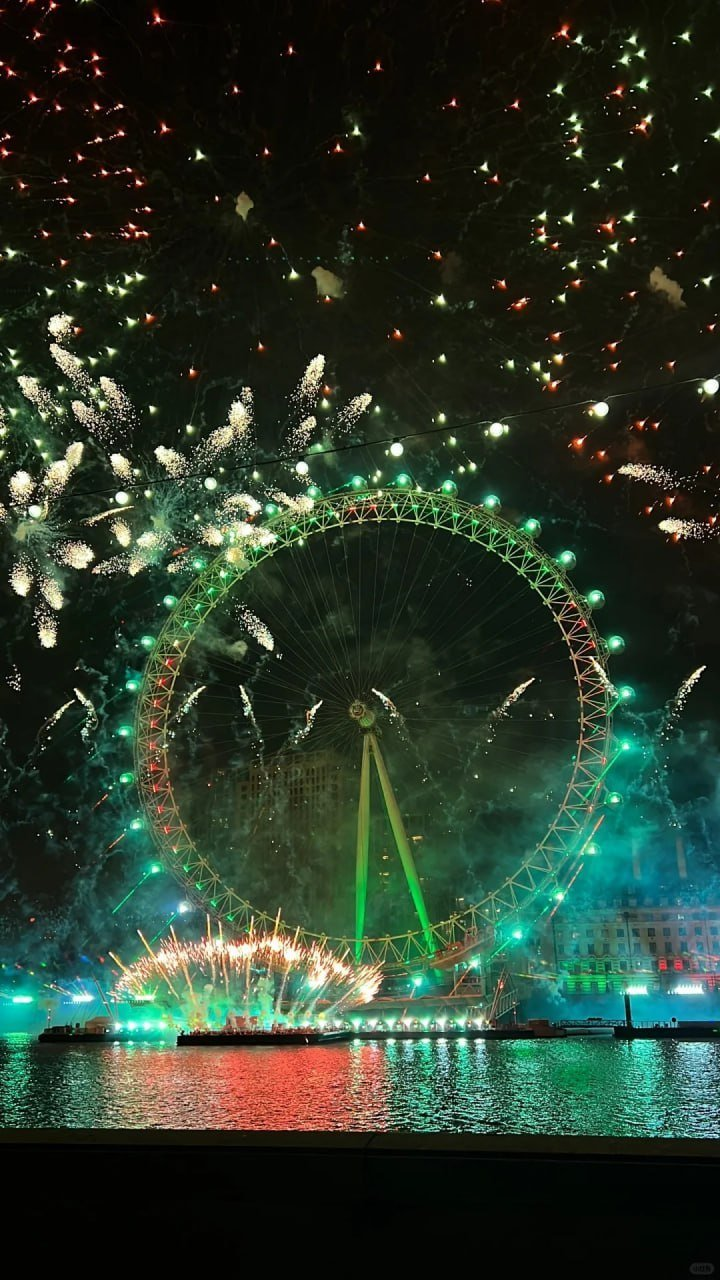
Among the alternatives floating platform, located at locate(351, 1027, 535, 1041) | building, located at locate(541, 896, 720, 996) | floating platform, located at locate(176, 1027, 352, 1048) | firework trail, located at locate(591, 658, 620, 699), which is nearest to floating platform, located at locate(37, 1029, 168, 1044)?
floating platform, located at locate(176, 1027, 352, 1048)

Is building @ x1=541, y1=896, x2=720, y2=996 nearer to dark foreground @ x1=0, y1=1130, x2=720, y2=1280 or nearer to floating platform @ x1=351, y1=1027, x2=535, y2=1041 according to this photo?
floating platform @ x1=351, y1=1027, x2=535, y2=1041

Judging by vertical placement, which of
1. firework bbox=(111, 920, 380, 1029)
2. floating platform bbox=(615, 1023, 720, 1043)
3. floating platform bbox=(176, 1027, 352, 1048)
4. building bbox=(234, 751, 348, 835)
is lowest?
floating platform bbox=(615, 1023, 720, 1043)

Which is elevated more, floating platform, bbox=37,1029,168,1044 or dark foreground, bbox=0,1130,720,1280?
dark foreground, bbox=0,1130,720,1280

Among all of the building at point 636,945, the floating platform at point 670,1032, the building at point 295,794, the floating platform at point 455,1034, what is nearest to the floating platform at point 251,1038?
the floating platform at point 455,1034

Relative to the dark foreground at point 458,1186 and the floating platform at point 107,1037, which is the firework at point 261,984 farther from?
the dark foreground at point 458,1186

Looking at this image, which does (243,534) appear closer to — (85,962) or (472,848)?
(472,848)

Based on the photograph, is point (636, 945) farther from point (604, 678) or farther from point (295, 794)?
point (604, 678)
